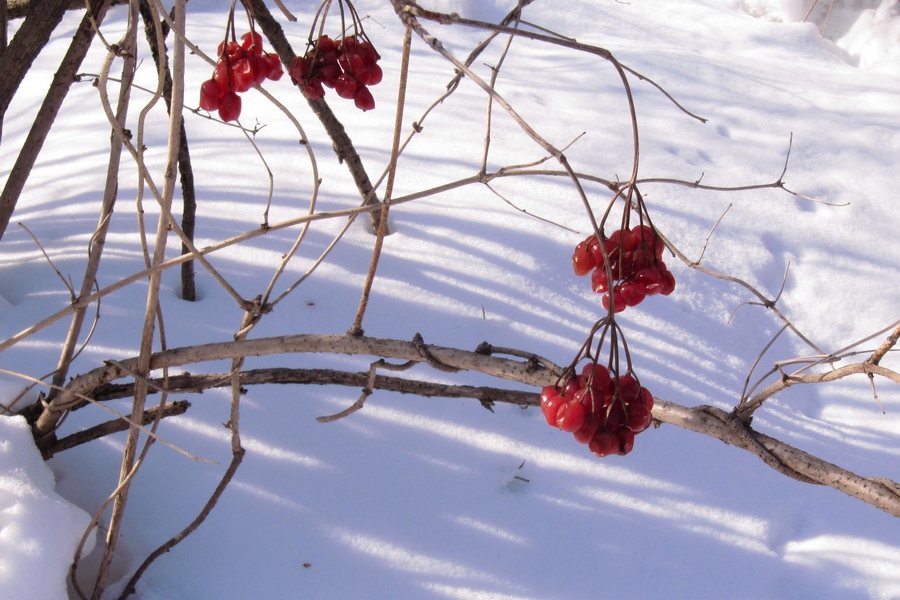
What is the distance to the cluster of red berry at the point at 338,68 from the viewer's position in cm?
107

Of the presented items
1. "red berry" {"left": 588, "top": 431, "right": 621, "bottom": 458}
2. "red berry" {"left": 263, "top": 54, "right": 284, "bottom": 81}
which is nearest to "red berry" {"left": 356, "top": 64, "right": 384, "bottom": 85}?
Result: "red berry" {"left": 263, "top": 54, "right": 284, "bottom": 81}

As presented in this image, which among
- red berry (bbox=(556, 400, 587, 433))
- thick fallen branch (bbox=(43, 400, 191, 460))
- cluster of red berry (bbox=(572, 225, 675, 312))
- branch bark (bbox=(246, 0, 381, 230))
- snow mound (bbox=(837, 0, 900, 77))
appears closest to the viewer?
red berry (bbox=(556, 400, 587, 433))

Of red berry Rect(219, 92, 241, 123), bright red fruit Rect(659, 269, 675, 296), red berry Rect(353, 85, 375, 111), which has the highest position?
red berry Rect(353, 85, 375, 111)

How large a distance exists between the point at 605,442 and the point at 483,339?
0.92 meters

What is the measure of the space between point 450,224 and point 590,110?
840 mm

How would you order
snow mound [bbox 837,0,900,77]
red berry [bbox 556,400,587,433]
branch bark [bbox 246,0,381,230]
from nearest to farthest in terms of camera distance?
red berry [bbox 556,400,587,433]
branch bark [bbox 246,0,381,230]
snow mound [bbox 837,0,900,77]

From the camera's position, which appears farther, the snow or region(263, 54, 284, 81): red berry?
the snow

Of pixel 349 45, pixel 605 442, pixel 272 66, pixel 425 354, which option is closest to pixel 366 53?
pixel 349 45

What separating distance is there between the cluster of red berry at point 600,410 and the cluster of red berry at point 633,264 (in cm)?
12

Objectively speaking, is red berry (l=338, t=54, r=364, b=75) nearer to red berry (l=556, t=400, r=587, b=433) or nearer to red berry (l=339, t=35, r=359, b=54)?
red berry (l=339, t=35, r=359, b=54)

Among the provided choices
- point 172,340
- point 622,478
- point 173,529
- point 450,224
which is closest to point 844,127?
point 450,224

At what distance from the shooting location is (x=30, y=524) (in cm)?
105

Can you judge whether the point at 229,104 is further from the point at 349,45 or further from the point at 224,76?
the point at 349,45

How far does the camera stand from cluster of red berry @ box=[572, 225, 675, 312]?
2.74ft
